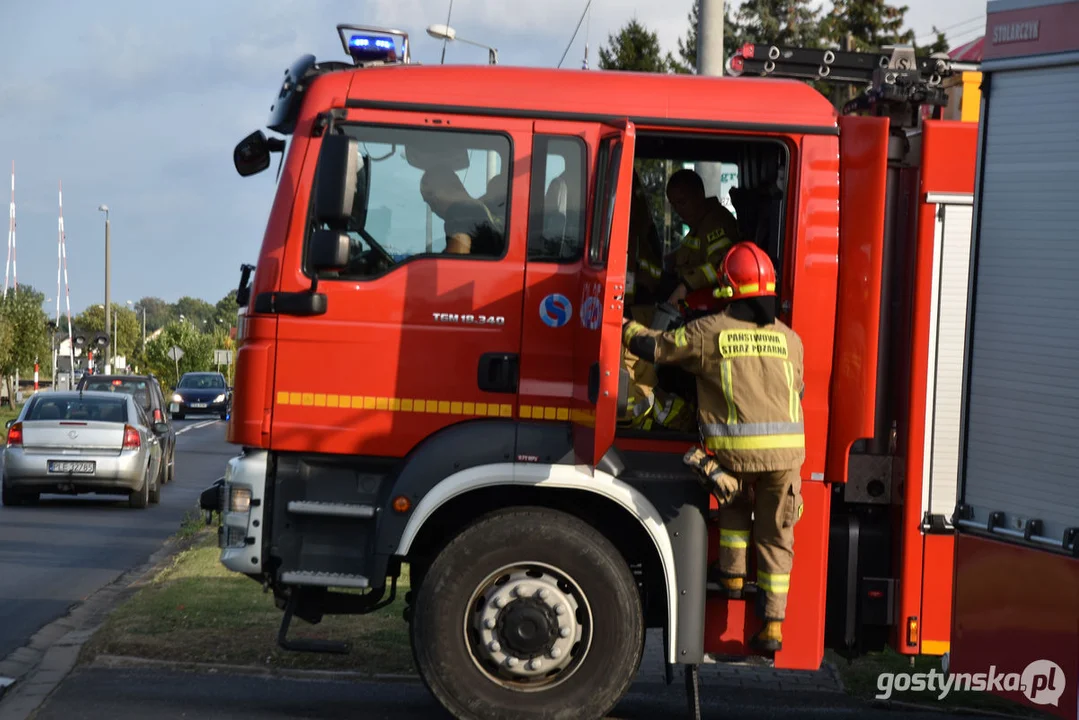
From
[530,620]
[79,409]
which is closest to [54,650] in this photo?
[530,620]

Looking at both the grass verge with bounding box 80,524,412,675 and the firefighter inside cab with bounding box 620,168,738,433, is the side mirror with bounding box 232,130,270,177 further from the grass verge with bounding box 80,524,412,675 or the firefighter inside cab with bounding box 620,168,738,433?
the grass verge with bounding box 80,524,412,675

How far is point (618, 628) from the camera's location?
609cm

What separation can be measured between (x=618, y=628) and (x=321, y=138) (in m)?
2.47

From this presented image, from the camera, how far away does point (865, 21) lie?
43.0 m

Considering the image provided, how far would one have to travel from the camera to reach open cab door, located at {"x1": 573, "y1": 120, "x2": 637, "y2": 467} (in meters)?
5.64

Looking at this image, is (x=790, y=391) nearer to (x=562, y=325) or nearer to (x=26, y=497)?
(x=562, y=325)

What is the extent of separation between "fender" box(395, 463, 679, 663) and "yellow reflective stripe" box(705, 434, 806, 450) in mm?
415

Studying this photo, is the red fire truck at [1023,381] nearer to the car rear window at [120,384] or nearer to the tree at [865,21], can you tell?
the car rear window at [120,384]

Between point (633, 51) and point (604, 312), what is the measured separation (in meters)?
26.2

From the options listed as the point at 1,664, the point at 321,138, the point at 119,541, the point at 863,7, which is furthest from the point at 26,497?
the point at 863,7

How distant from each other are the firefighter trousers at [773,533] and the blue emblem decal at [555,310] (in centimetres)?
102

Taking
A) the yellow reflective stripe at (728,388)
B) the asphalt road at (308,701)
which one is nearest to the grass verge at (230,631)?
the asphalt road at (308,701)

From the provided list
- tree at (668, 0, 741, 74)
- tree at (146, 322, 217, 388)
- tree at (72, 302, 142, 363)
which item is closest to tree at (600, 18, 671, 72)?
tree at (668, 0, 741, 74)

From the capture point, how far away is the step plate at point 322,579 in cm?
617
